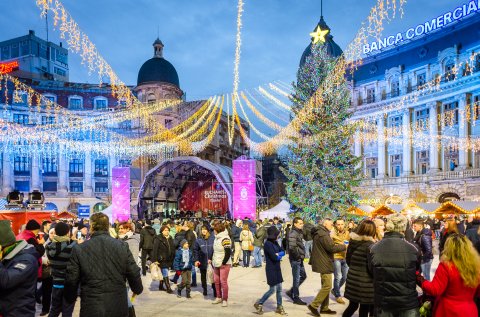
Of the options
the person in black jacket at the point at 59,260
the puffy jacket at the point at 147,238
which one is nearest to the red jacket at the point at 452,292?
the person in black jacket at the point at 59,260

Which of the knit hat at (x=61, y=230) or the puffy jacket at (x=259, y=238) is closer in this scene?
the knit hat at (x=61, y=230)

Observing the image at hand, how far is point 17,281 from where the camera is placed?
4500mm

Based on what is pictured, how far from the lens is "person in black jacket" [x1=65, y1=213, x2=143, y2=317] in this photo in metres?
5.00

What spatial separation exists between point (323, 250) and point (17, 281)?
627cm

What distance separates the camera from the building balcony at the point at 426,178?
39.5 m

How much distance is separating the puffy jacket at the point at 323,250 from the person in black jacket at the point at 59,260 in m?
4.64

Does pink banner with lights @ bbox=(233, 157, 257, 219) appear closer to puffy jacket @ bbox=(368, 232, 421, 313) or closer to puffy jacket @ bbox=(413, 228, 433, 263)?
puffy jacket @ bbox=(413, 228, 433, 263)

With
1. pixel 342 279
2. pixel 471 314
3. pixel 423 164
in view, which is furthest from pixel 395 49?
pixel 471 314

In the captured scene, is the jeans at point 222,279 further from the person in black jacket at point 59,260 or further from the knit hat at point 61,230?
the knit hat at point 61,230

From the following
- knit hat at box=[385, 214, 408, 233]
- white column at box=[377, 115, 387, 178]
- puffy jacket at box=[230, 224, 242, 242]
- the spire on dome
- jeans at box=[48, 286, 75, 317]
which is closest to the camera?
knit hat at box=[385, 214, 408, 233]

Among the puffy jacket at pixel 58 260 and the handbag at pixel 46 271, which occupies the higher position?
the puffy jacket at pixel 58 260

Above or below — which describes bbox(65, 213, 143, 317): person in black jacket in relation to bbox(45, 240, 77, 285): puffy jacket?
above

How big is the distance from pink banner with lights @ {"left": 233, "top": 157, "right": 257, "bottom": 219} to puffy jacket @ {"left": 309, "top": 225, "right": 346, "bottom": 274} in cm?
2475

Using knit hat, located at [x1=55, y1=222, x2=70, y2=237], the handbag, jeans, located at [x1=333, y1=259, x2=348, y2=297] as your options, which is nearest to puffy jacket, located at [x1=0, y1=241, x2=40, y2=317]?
knit hat, located at [x1=55, y1=222, x2=70, y2=237]
